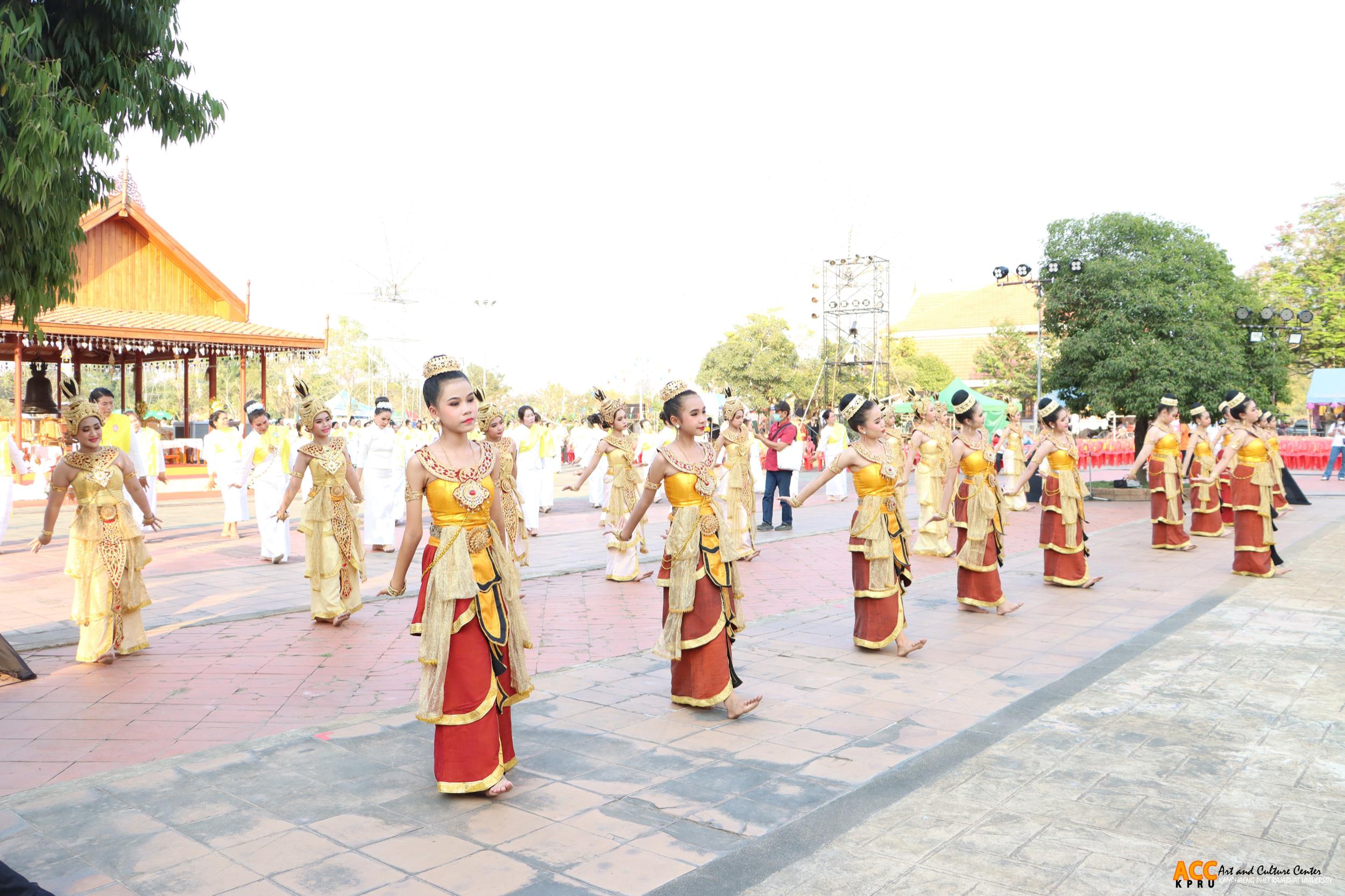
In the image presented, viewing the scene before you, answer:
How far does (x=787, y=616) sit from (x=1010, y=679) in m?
2.39

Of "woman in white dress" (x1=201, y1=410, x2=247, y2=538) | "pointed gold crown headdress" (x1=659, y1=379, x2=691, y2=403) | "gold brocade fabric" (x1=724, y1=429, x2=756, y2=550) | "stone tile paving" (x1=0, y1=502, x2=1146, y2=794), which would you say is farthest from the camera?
"woman in white dress" (x1=201, y1=410, x2=247, y2=538)

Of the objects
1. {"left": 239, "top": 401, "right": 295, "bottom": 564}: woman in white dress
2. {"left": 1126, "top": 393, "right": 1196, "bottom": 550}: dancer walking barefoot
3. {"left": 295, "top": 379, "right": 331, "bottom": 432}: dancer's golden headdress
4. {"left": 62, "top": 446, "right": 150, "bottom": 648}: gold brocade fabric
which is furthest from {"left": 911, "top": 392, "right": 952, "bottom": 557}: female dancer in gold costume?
{"left": 62, "top": 446, "right": 150, "bottom": 648}: gold brocade fabric

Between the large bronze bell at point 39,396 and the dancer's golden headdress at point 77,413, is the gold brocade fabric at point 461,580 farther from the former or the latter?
the large bronze bell at point 39,396

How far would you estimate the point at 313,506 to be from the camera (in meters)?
7.88

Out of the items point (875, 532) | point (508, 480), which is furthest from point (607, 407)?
point (875, 532)

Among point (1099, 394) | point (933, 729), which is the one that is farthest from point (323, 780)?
point (1099, 394)

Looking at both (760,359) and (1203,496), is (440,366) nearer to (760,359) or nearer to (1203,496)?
(1203,496)

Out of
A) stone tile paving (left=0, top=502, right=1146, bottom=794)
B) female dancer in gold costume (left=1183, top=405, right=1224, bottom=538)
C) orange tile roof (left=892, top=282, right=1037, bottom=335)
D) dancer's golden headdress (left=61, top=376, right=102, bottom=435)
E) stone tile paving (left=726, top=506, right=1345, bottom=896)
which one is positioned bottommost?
stone tile paving (left=726, top=506, right=1345, bottom=896)

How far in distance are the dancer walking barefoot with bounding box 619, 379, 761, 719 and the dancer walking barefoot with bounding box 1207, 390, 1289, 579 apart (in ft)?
23.8

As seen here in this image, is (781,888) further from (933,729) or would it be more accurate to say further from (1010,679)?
(1010,679)

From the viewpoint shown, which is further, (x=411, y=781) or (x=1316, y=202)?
(x=1316, y=202)

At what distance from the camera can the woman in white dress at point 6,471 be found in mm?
11938

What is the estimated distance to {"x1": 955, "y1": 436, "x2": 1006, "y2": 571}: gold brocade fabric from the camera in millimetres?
8031

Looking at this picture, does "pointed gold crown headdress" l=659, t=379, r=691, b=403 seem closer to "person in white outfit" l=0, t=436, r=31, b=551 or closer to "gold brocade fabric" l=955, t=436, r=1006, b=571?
"gold brocade fabric" l=955, t=436, r=1006, b=571
